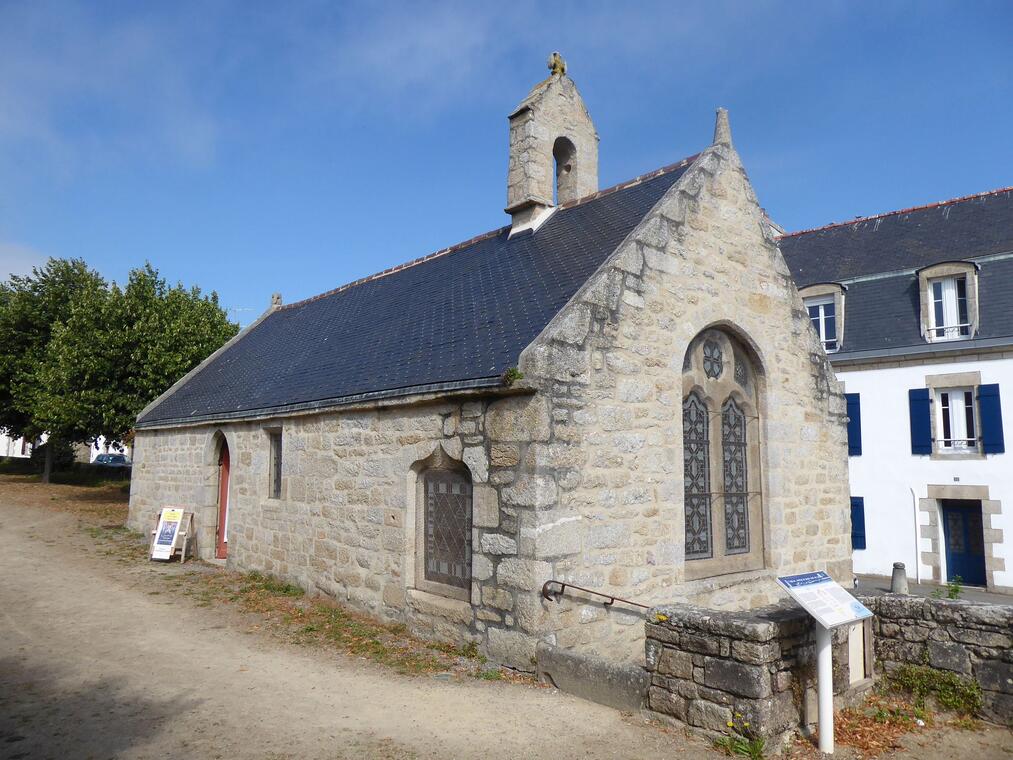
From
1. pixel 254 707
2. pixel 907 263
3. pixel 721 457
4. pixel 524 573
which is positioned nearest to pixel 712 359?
pixel 721 457

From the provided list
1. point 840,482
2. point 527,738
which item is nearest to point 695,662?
point 527,738

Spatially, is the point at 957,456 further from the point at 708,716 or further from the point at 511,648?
the point at 708,716

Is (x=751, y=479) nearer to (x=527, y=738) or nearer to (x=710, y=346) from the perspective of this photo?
(x=710, y=346)

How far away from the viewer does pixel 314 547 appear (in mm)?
9664

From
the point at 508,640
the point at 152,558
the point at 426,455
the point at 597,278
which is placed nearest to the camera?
the point at 508,640

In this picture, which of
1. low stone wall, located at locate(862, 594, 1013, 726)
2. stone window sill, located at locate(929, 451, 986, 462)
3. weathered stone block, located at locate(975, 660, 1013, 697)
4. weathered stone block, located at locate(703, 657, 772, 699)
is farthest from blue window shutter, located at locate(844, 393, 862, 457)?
weathered stone block, located at locate(703, 657, 772, 699)

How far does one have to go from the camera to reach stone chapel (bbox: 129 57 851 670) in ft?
22.0

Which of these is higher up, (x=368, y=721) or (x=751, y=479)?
(x=751, y=479)

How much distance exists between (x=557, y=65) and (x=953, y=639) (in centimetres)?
996

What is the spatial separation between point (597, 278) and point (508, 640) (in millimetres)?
3585

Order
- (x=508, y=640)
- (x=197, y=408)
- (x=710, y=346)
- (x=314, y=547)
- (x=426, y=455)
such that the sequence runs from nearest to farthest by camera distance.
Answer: (x=508, y=640) < (x=426, y=455) < (x=710, y=346) < (x=314, y=547) < (x=197, y=408)

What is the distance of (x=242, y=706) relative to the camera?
5.58 meters

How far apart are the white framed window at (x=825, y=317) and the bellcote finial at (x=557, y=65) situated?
1010cm

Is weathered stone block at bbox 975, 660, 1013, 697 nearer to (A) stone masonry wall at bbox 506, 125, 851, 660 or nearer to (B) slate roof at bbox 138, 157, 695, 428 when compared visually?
(A) stone masonry wall at bbox 506, 125, 851, 660
